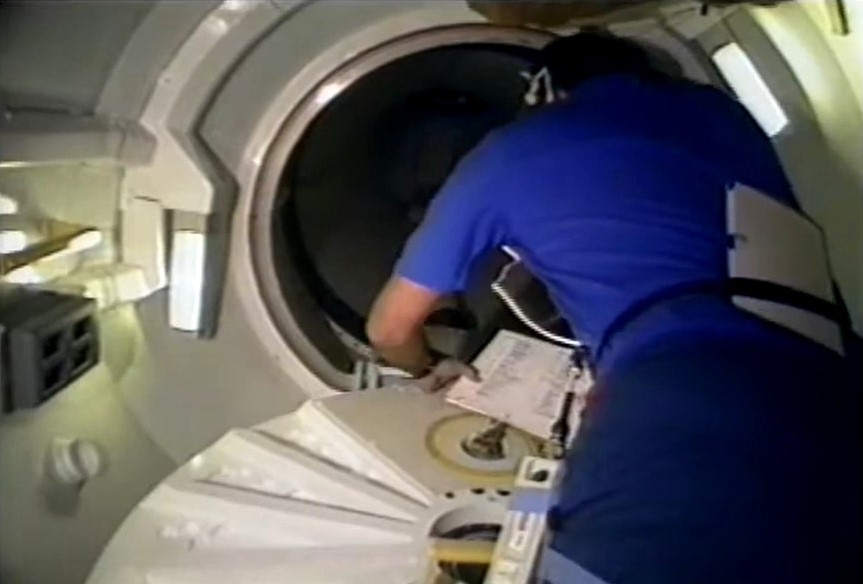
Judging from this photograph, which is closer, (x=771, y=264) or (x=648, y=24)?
(x=771, y=264)

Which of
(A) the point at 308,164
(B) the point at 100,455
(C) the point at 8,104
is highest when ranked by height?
(C) the point at 8,104

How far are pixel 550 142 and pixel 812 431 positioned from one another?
0.39 meters

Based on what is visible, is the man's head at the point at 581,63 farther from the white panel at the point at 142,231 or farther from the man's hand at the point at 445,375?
the white panel at the point at 142,231

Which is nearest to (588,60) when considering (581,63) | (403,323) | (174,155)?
(581,63)

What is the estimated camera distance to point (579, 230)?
137 centimetres

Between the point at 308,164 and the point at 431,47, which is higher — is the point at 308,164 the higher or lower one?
the lower one

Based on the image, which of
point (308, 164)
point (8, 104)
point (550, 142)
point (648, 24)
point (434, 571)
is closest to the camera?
point (434, 571)

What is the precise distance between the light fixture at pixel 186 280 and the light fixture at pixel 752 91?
62 cm

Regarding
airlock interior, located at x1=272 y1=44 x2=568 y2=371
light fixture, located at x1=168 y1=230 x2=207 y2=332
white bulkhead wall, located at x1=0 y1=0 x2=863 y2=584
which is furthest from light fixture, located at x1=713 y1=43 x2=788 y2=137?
light fixture, located at x1=168 y1=230 x2=207 y2=332

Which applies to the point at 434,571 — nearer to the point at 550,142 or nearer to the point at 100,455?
the point at 550,142

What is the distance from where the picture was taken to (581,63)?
5.06ft

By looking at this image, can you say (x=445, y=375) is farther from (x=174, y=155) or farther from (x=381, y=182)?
(x=381, y=182)

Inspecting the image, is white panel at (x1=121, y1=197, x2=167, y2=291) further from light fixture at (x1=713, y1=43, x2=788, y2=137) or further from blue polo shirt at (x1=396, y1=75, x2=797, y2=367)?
light fixture at (x1=713, y1=43, x2=788, y2=137)

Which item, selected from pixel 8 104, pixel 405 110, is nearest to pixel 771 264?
pixel 8 104
